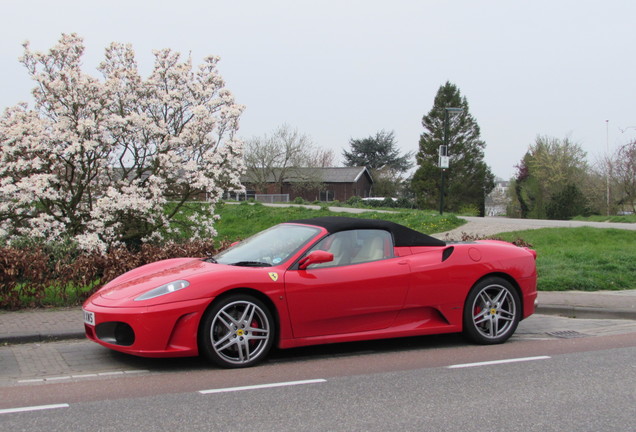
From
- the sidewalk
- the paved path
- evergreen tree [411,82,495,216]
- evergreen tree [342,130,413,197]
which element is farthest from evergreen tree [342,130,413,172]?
the sidewalk

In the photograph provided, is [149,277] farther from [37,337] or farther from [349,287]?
[349,287]

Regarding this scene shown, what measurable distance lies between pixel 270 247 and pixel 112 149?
9507 mm

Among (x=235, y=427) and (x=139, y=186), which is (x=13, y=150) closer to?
(x=139, y=186)

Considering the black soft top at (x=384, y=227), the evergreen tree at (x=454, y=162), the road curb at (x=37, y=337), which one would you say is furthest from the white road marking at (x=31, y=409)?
the evergreen tree at (x=454, y=162)

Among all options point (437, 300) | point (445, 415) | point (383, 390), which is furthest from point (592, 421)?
point (437, 300)

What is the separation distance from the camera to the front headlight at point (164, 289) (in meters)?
5.69

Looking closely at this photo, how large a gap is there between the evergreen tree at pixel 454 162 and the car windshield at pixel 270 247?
175 feet

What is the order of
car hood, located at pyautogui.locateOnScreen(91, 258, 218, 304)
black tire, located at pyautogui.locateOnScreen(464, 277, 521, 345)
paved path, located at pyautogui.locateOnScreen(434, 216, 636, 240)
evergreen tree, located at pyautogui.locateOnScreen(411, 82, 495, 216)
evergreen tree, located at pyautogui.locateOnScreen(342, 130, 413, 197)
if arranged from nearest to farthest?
car hood, located at pyautogui.locateOnScreen(91, 258, 218, 304), black tire, located at pyautogui.locateOnScreen(464, 277, 521, 345), paved path, located at pyautogui.locateOnScreen(434, 216, 636, 240), evergreen tree, located at pyautogui.locateOnScreen(411, 82, 495, 216), evergreen tree, located at pyautogui.locateOnScreen(342, 130, 413, 197)

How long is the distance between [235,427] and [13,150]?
11.2 m

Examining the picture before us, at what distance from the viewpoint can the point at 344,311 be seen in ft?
20.4

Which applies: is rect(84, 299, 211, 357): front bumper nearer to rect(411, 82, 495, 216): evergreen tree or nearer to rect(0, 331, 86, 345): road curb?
rect(0, 331, 86, 345): road curb

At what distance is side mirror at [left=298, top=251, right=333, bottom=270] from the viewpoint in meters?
5.99

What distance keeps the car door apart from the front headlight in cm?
98

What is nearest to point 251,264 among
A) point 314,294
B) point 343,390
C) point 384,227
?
point 314,294
